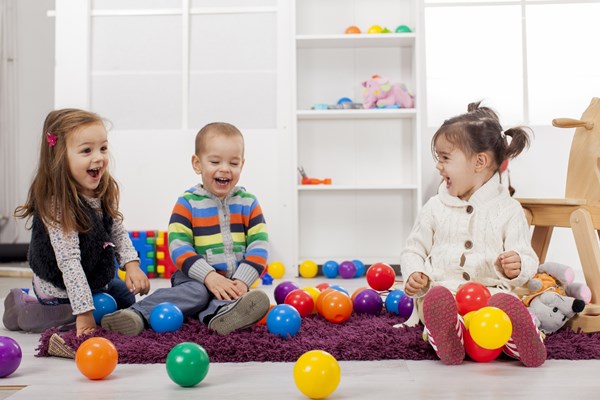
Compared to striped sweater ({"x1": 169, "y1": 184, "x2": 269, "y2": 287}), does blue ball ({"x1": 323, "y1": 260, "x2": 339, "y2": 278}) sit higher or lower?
lower

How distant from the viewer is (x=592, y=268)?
2.01 metres

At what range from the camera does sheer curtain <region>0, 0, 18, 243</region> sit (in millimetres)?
4844

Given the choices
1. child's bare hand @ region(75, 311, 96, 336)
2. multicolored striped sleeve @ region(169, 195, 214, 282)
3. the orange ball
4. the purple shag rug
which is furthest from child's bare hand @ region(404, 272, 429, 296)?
child's bare hand @ region(75, 311, 96, 336)

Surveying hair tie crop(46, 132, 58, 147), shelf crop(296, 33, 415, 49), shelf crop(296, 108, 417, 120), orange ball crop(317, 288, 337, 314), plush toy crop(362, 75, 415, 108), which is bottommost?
orange ball crop(317, 288, 337, 314)

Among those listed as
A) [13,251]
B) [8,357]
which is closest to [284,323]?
[8,357]

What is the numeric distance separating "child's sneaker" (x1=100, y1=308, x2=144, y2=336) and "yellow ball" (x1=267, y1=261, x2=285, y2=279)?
6.04ft

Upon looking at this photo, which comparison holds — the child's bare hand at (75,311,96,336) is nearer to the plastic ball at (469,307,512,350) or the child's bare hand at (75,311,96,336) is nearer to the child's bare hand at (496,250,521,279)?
the plastic ball at (469,307,512,350)

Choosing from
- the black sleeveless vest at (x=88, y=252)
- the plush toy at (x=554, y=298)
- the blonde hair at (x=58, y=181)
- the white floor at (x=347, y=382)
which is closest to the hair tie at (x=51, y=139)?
the blonde hair at (x=58, y=181)

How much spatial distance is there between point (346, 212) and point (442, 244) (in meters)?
2.16

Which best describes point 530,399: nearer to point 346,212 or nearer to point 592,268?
point 592,268

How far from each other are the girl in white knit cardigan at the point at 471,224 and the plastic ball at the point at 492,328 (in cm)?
32

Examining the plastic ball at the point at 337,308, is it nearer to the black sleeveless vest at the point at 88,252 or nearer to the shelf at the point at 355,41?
the black sleeveless vest at the point at 88,252

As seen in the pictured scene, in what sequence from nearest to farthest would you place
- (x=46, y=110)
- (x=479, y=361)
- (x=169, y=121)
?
(x=479, y=361), (x=169, y=121), (x=46, y=110)

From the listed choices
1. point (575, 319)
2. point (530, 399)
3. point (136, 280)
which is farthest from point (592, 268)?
point (136, 280)
